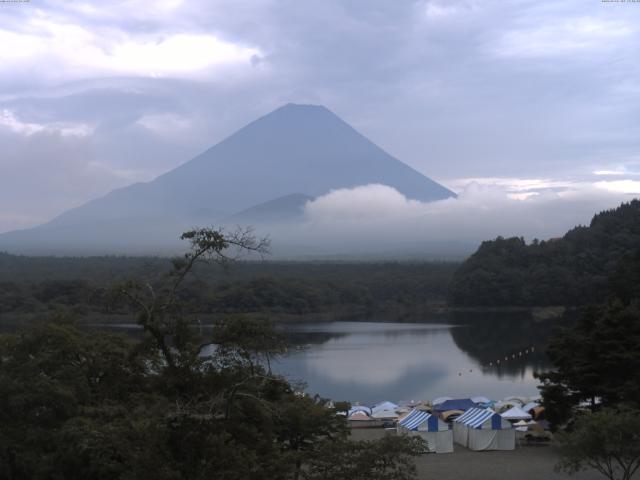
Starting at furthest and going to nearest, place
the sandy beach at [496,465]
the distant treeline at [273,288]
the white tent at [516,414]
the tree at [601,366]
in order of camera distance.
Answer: the distant treeline at [273,288] → the white tent at [516,414] → the tree at [601,366] → the sandy beach at [496,465]

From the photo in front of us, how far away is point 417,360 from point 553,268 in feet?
65.6

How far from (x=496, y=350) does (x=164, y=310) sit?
22.7m

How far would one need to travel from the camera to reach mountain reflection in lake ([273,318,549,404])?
18.5 metres

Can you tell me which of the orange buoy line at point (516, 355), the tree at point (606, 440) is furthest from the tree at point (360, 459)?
the orange buoy line at point (516, 355)

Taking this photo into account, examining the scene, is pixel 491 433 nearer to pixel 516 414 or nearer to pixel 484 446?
pixel 484 446

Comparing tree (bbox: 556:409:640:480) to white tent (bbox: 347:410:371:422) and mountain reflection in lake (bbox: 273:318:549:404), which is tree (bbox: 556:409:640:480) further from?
mountain reflection in lake (bbox: 273:318:549:404)

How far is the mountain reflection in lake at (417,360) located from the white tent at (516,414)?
378cm

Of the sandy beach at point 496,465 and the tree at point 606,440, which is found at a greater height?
the tree at point 606,440

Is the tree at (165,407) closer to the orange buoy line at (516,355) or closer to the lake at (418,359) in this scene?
the lake at (418,359)

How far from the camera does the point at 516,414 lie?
12719 mm

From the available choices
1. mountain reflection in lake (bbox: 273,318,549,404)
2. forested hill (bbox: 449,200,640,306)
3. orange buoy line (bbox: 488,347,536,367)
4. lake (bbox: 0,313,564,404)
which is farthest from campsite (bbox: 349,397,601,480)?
forested hill (bbox: 449,200,640,306)

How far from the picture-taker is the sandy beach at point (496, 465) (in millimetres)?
8961

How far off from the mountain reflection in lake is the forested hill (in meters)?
6.34

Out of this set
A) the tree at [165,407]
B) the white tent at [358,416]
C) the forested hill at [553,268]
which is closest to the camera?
the tree at [165,407]
